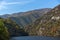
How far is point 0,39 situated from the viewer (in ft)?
278

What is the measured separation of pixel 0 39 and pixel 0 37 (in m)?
1.26

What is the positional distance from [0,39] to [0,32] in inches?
191

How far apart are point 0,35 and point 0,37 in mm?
1428

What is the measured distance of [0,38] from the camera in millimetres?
85500

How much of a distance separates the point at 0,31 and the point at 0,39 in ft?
17.8

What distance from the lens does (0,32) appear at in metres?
88.9

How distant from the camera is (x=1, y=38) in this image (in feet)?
285

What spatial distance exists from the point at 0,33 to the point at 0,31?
43.5 inches

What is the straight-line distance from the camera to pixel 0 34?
87750mm

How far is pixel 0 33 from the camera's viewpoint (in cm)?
8850

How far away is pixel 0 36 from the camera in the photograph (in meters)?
85.9

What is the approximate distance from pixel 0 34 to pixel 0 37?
7.40 feet

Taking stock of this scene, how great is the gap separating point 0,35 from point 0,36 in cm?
111

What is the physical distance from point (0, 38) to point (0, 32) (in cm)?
399
